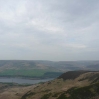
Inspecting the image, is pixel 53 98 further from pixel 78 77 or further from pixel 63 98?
pixel 78 77

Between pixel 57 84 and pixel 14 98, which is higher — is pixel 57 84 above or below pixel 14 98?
above

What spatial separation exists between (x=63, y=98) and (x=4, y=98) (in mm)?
37437

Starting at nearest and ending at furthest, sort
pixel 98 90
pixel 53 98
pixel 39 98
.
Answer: pixel 98 90
pixel 53 98
pixel 39 98

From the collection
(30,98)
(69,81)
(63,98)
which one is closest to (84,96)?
(63,98)

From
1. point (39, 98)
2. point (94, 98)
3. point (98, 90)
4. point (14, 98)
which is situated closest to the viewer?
point (94, 98)

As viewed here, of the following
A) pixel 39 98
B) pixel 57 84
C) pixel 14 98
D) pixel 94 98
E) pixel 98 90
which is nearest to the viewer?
pixel 94 98

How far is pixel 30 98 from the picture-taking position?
71812 mm

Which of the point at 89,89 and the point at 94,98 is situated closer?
the point at 94,98

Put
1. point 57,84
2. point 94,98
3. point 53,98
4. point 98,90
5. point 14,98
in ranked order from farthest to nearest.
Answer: point 57,84, point 14,98, point 53,98, point 98,90, point 94,98

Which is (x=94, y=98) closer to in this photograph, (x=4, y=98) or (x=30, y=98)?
(x=30, y=98)

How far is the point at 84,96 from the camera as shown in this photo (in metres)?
54.8

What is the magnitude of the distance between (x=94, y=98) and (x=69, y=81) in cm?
3880

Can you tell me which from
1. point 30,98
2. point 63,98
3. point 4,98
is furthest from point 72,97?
point 4,98

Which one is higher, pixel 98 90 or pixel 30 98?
pixel 98 90
